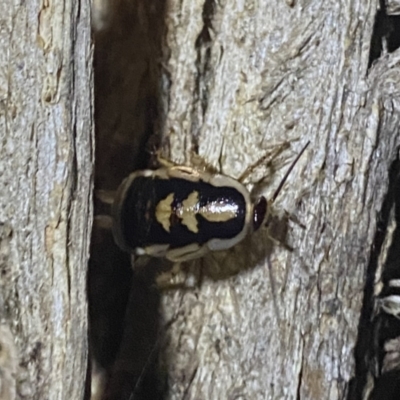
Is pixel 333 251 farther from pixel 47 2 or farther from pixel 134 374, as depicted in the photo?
pixel 47 2

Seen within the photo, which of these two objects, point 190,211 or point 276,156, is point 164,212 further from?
point 276,156

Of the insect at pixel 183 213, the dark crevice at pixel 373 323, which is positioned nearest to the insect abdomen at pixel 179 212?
the insect at pixel 183 213

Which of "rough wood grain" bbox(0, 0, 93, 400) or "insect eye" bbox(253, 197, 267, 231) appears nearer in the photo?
"rough wood grain" bbox(0, 0, 93, 400)

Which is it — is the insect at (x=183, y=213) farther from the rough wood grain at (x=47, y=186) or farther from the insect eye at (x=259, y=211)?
the rough wood grain at (x=47, y=186)

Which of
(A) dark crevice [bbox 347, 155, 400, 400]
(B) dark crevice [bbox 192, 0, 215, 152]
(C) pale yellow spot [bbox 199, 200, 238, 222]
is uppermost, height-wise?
(B) dark crevice [bbox 192, 0, 215, 152]

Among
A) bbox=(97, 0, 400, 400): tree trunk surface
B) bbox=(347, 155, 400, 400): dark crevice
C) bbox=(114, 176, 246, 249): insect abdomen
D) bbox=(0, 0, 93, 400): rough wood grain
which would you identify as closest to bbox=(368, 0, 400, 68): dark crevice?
bbox=(97, 0, 400, 400): tree trunk surface

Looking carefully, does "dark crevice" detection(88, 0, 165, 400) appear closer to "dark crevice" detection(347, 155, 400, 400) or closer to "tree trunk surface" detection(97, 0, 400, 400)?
"tree trunk surface" detection(97, 0, 400, 400)

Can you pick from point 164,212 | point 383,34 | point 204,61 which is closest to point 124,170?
point 164,212
